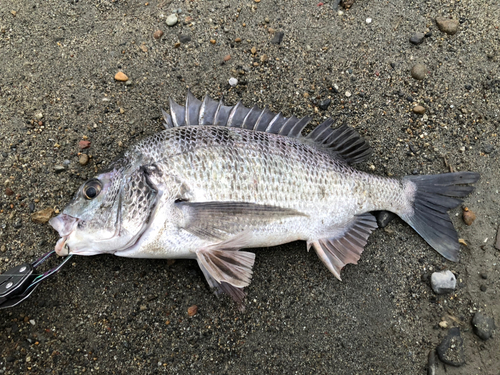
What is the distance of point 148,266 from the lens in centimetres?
247

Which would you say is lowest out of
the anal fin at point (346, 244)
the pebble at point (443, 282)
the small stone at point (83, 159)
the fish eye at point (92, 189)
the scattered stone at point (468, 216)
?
the pebble at point (443, 282)

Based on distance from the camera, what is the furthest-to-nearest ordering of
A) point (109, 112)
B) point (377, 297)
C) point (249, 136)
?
A: point (109, 112), point (377, 297), point (249, 136)

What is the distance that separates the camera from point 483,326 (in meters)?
2.48

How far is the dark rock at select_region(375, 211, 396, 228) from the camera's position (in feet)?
8.80

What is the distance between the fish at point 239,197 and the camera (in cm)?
212

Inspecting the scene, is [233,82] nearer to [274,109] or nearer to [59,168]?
[274,109]

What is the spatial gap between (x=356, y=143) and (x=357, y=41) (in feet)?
3.68

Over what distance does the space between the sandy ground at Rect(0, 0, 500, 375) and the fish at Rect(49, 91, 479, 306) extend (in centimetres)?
23

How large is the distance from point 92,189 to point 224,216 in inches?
36.0

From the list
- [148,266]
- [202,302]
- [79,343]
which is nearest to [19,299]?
[79,343]

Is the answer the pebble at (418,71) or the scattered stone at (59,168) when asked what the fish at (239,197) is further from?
the pebble at (418,71)

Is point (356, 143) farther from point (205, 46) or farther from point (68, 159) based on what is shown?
point (68, 159)

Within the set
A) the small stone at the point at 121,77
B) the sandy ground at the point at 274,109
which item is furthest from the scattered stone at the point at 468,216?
the small stone at the point at 121,77

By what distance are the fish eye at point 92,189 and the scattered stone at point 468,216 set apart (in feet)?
9.73
